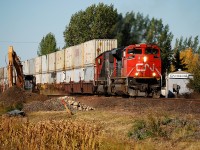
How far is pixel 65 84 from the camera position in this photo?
140ft

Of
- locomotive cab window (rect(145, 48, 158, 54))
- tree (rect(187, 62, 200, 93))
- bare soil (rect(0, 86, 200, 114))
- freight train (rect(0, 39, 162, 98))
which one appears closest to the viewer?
bare soil (rect(0, 86, 200, 114))

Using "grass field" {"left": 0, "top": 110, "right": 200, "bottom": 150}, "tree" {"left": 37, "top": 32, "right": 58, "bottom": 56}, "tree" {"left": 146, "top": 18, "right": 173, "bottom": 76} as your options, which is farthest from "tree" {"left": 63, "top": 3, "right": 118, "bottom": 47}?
"grass field" {"left": 0, "top": 110, "right": 200, "bottom": 150}

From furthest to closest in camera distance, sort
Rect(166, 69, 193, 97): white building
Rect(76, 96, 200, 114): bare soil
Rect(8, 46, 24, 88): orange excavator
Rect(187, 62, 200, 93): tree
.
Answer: Rect(166, 69, 193, 97): white building
Rect(187, 62, 200, 93): tree
Rect(8, 46, 24, 88): orange excavator
Rect(76, 96, 200, 114): bare soil

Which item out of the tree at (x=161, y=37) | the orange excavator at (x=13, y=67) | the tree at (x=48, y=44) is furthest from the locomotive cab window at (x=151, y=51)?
the tree at (x=48, y=44)

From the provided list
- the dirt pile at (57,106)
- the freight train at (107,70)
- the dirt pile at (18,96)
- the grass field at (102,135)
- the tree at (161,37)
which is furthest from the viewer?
the tree at (161,37)

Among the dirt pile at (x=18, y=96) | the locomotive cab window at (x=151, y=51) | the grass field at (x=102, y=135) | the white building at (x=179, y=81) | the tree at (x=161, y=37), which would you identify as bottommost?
the grass field at (x=102, y=135)

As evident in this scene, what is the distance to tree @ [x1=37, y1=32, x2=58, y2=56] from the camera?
111m

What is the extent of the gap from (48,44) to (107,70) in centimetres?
8544

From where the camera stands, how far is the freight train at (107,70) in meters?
24.6

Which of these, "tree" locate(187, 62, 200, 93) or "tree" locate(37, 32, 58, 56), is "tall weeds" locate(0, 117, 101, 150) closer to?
"tree" locate(187, 62, 200, 93)

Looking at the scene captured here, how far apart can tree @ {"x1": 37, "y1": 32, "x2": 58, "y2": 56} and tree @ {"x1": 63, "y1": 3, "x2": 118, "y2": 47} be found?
25711mm

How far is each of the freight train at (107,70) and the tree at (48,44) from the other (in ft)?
202

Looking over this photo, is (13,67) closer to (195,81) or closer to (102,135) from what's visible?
(195,81)

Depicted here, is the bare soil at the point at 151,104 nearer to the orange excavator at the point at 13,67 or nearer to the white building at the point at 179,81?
Result: the orange excavator at the point at 13,67
